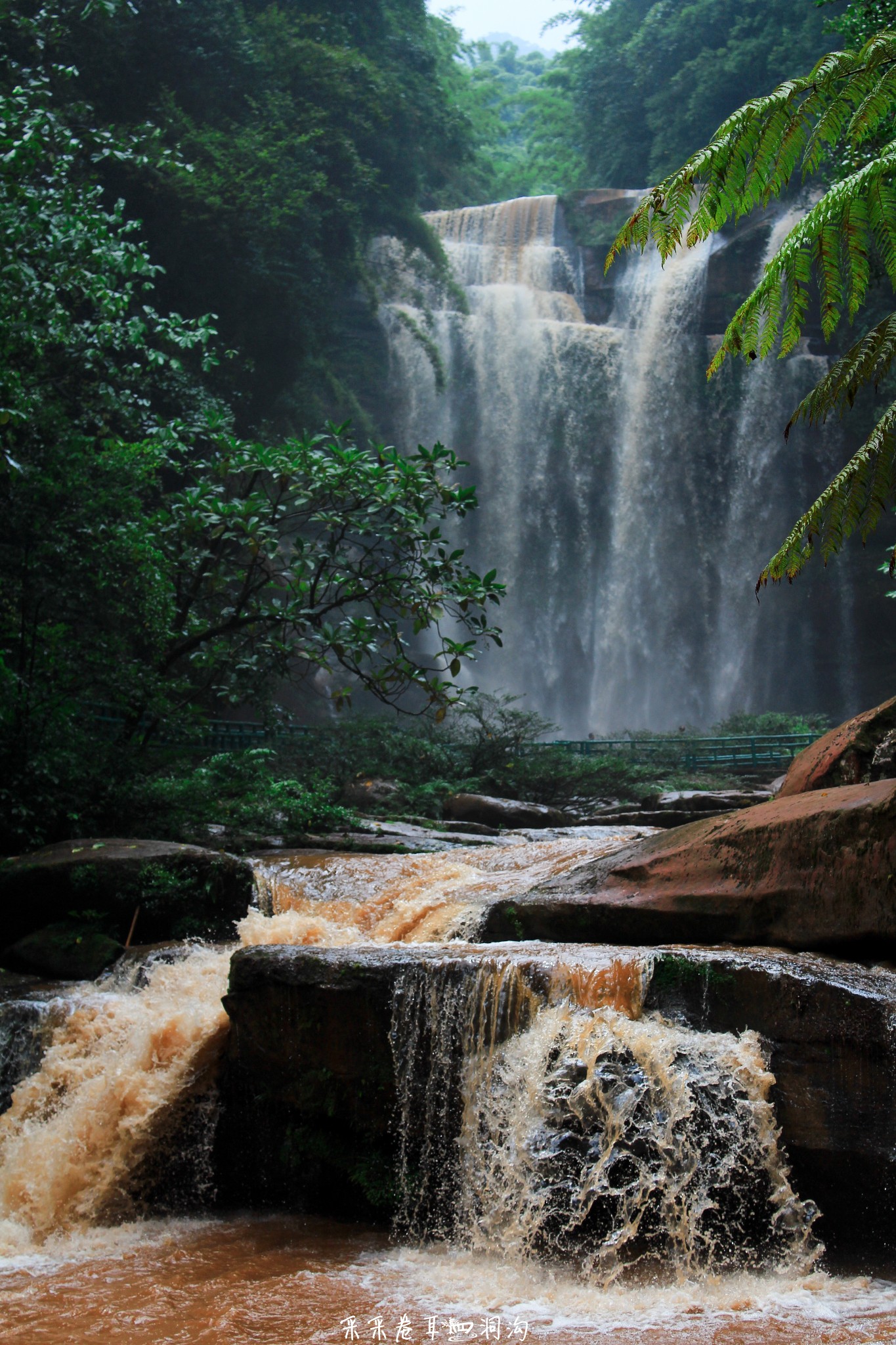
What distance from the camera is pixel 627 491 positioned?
2681 cm

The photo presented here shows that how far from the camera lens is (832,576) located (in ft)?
83.1

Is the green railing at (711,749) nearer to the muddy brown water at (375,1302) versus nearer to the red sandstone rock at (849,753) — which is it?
the red sandstone rock at (849,753)

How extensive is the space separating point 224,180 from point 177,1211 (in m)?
18.7

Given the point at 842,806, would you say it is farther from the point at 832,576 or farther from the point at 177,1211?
the point at 832,576

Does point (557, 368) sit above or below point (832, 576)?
above

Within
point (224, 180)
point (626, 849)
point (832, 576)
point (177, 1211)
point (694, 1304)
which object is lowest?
point (177, 1211)

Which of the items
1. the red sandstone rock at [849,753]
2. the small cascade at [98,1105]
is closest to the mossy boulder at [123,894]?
the small cascade at [98,1105]

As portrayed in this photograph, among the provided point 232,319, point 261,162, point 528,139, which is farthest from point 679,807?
point 528,139

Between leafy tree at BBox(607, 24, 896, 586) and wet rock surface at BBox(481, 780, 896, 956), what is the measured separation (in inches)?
66.8

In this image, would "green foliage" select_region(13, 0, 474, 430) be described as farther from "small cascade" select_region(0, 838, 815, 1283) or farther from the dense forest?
"small cascade" select_region(0, 838, 815, 1283)

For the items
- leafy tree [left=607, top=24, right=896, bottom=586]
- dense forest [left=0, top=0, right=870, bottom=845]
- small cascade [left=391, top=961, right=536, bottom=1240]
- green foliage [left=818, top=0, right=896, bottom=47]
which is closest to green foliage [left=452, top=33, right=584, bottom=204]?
dense forest [left=0, top=0, right=870, bottom=845]

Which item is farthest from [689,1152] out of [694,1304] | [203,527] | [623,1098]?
[203,527]

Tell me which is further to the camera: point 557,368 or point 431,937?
point 557,368

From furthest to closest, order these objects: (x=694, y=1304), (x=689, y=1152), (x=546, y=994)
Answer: (x=546, y=994) → (x=689, y=1152) → (x=694, y=1304)
